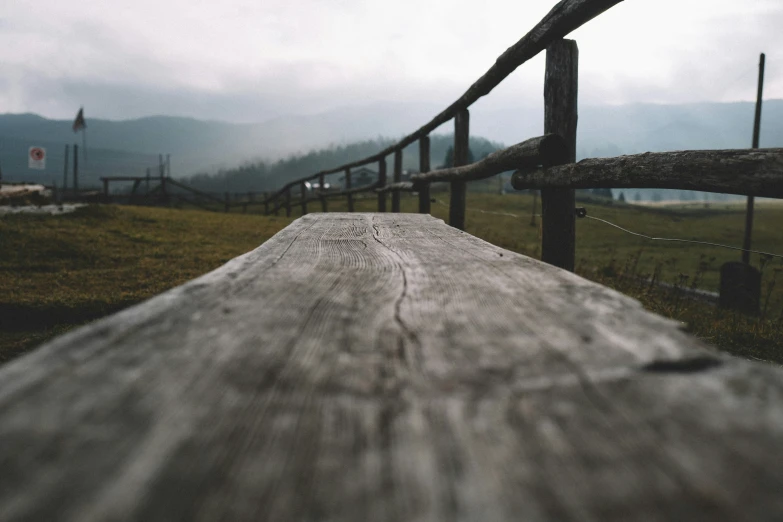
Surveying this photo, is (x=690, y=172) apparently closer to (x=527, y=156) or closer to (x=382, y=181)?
(x=527, y=156)

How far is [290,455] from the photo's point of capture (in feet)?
1.47

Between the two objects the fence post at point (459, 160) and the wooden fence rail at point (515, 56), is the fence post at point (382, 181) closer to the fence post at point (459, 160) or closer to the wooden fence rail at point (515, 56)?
the wooden fence rail at point (515, 56)

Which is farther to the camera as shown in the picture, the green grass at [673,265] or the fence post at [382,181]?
the fence post at [382,181]

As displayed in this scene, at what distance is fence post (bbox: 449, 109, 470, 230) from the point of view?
13.6 ft

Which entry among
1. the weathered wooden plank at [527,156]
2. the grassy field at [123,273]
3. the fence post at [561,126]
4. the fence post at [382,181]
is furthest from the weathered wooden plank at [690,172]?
the fence post at [382,181]

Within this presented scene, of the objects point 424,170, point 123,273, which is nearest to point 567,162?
point 424,170

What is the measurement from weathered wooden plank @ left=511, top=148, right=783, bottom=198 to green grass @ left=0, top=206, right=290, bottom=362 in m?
3.24

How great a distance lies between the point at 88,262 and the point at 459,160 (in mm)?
3915

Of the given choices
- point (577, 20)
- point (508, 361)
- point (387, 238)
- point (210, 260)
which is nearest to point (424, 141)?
point (210, 260)

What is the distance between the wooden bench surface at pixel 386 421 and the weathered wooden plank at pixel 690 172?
2.93 feet

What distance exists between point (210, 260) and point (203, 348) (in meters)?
4.95

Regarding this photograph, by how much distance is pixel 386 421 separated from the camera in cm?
50

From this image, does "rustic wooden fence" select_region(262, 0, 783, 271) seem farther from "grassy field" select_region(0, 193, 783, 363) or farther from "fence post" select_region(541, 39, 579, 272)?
"grassy field" select_region(0, 193, 783, 363)

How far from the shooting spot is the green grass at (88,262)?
3.23 metres
